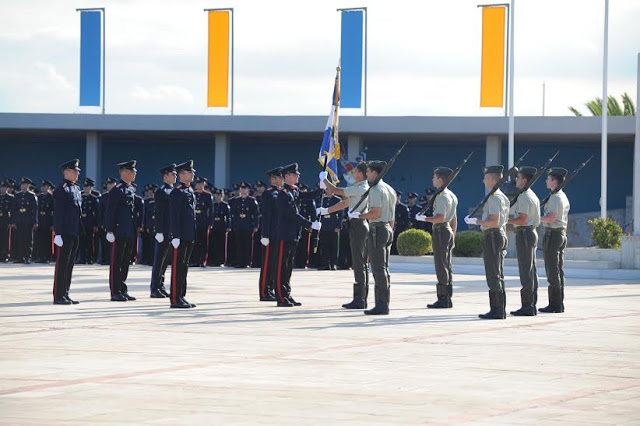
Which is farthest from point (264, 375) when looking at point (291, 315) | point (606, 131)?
point (606, 131)

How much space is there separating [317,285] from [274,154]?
1879cm

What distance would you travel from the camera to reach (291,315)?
1516 centimetres

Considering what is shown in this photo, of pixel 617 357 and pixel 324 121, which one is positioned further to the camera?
pixel 324 121

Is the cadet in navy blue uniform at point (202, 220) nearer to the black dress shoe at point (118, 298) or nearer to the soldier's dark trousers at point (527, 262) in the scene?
the black dress shoe at point (118, 298)

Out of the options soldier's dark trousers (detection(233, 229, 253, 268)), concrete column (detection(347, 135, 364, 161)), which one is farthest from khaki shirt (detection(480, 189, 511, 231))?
concrete column (detection(347, 135, 364, 161))

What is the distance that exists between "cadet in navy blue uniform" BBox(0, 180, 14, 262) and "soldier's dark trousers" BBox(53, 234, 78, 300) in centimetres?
1275

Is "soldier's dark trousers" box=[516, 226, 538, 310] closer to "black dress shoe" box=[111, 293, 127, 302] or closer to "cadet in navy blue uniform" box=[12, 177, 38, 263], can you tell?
"black dress shoe" box=[111, 293, 127, 302]

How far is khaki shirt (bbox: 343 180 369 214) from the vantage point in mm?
16031

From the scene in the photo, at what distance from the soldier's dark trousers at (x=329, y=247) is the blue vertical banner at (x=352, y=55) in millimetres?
9255

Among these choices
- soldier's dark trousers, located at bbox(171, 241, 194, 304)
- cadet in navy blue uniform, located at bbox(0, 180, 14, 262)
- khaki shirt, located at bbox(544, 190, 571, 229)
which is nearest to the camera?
soldier's dark trousers, located at bbox(171, 241, 194, 304)

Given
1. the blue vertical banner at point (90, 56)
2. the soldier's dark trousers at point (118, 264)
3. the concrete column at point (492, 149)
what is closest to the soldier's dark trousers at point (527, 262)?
the soldier's dark trousers at point (118, 264)

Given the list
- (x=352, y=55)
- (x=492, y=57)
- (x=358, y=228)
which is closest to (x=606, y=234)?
(x=492, y=57)

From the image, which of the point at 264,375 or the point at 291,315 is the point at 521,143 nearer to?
the point at 291,315

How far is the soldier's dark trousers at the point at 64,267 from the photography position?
1631 centimetres
